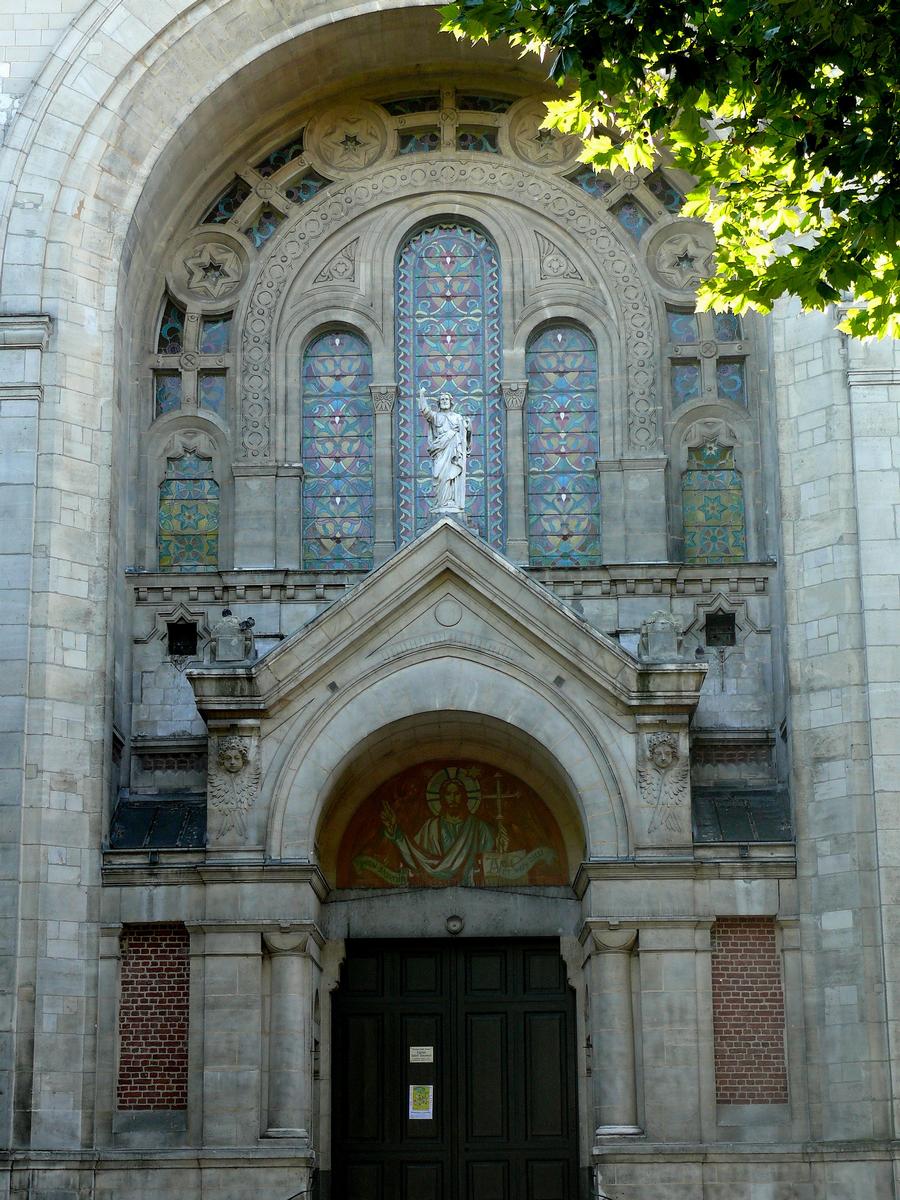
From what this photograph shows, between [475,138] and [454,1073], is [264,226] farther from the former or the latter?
[454,1073]

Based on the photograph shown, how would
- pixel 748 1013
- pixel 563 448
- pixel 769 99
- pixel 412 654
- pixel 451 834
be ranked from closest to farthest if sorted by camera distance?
pixel 769 99 < pixel 748 1013 < pixel 412 654 < pixel 451 834 < pixel 563 448

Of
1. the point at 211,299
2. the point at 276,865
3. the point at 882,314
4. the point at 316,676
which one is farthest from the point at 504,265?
the point at 882,314

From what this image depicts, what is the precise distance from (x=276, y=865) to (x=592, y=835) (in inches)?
123

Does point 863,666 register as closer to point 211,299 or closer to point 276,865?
point 276,865

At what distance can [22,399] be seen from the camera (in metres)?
19.8

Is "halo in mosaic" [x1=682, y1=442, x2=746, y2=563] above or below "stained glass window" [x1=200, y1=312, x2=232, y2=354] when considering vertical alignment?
below

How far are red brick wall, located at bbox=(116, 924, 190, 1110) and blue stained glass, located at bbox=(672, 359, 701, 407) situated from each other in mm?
8203

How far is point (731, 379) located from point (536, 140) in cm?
375

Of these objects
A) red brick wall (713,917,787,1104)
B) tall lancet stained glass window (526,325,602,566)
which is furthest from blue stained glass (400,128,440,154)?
red brick wall (713,917,787,1104)

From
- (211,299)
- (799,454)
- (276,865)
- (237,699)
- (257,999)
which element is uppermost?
(211,299)

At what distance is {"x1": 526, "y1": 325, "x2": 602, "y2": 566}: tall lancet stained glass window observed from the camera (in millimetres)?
21750

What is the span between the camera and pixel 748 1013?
18.9m

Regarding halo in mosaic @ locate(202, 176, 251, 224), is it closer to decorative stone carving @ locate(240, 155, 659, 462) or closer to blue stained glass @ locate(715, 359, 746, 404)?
decorative stone carving @ locate(240, 155, 659, 462)

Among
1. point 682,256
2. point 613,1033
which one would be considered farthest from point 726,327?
point 613,1033
